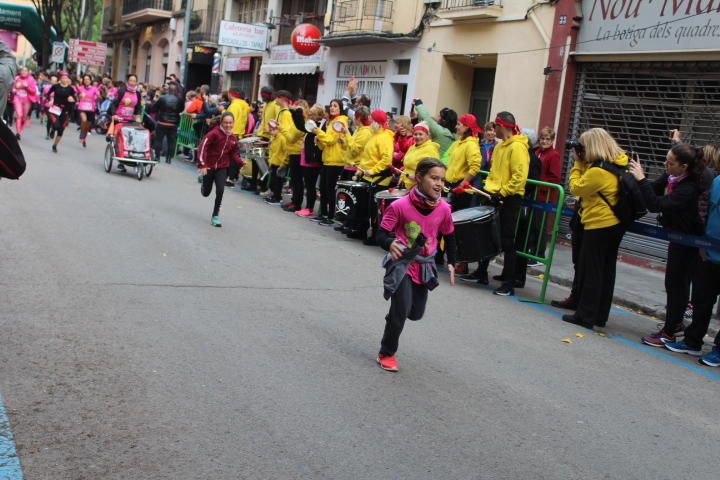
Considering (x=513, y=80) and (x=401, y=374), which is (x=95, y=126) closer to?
(x=513, y=80)

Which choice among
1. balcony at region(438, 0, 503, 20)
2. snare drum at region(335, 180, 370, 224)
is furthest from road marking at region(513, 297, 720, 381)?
balcony at region(438, 0, 503, 20)

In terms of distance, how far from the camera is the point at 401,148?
13016 mm

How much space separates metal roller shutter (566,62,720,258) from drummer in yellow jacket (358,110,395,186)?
14.0 ft

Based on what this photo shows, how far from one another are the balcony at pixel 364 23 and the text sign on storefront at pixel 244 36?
5.12m

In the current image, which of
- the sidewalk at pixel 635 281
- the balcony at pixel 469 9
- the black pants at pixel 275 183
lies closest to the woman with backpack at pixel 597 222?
the sidewalk at pixel 635 281

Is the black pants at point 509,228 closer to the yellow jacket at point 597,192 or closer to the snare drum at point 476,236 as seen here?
the snare drum at point 476,236

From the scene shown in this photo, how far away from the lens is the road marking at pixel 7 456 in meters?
3.81

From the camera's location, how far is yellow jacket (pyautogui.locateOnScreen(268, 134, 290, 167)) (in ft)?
52.1

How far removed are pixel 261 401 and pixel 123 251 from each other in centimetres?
473

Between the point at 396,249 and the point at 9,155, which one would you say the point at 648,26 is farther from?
the point at 9,155

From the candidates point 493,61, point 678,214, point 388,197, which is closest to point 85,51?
point 493,61

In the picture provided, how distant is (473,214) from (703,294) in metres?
2.79

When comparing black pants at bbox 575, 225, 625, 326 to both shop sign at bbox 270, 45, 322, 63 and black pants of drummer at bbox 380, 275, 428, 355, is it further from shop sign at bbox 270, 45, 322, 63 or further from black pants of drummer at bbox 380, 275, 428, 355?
shop sign at bbox 270, 45, 322, 63

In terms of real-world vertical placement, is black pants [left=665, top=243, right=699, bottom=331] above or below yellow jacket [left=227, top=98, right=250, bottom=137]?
below
